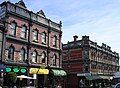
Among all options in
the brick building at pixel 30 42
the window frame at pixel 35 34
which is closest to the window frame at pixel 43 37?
the brick building at pixel 30 42

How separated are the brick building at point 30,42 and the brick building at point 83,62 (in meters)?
10.8

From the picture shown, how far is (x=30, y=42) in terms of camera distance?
110ft

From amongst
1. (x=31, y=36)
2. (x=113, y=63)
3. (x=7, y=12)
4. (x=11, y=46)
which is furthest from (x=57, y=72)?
(x=113, y=63)

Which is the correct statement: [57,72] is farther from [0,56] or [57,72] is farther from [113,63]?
[113,63]

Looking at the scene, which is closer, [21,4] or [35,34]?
[21,4]

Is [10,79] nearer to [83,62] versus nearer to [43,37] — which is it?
[43,37]

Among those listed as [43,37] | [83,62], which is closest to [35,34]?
[43,37]

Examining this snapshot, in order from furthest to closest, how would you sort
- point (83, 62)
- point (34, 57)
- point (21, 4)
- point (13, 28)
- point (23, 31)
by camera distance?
point (83, 62), point (34, 57), point (21, 4), point (23, 31), point (13, 28)

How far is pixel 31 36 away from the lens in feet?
112

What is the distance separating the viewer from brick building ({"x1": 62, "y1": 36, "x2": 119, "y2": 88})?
4922 cm

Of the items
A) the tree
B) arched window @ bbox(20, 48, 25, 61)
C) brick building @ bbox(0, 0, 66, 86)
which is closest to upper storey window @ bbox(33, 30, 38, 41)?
brick building @ bbox(0, 0, 66, 86)

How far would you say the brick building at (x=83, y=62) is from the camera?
49.2 meters

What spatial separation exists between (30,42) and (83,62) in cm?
1917

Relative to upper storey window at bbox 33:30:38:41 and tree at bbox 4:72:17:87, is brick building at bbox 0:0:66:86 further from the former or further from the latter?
tree at bbox 4:72:17:87
